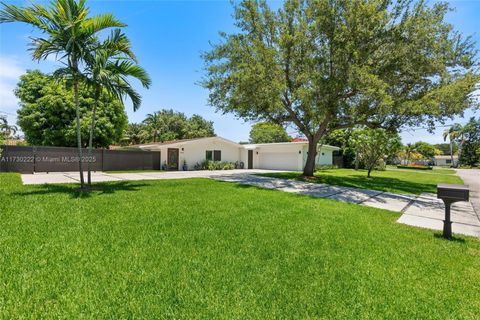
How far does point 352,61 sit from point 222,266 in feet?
39.1

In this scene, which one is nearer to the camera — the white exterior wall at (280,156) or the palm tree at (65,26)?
the palm tree at (65,26)

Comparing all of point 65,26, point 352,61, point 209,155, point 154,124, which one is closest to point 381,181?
point 352,61

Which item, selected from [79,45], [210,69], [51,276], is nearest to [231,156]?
[210,69]

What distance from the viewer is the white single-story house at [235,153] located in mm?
22234

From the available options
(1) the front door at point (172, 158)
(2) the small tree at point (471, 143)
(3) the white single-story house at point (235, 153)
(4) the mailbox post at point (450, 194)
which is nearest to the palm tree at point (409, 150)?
(2) the small tree at point (471, 143)

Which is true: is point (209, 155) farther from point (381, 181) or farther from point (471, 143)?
point (471, 143)

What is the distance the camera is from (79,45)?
8.04 m

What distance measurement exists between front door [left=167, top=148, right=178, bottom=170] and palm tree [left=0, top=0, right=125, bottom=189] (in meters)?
13.8

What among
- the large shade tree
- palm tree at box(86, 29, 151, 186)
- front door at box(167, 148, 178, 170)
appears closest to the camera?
palm tree at box(86, 29, 151, 186)

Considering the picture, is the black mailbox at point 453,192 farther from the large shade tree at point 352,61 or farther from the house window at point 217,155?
the house window at point 217,155

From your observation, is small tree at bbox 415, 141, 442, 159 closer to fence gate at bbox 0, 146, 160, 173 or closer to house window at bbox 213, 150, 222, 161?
house window at bbox 213, 150, 222, 161

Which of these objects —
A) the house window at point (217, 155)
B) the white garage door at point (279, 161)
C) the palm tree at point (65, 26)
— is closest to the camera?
the palm tree at point (65, 26)

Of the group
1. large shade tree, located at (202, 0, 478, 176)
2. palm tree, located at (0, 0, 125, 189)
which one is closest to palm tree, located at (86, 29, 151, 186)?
palm tree, located at (0, 0, 125, 189)

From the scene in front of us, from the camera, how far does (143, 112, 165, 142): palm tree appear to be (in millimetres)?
40844
